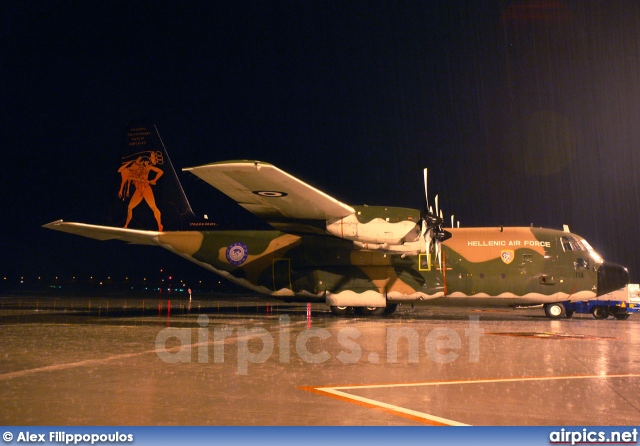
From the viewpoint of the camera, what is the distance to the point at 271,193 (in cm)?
2045

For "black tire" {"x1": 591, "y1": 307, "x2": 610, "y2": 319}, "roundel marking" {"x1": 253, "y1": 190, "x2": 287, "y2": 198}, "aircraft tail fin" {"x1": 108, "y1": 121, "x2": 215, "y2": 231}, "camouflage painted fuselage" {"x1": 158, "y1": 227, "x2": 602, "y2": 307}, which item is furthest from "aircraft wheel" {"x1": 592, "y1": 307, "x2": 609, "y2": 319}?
"aircraft tail fin" {"x1": 108, "y1": 121, "x2": 215, "y2": 231}

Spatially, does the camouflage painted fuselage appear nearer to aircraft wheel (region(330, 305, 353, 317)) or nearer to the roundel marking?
aircraft wheel (region(330, 305, 353, 317))

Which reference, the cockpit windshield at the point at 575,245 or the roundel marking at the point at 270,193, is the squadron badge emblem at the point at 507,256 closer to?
the cockpit windshield at the point at 575,245

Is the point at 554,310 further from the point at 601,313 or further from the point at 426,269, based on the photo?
the point at 426,269

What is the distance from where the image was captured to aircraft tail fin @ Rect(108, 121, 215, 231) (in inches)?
1037

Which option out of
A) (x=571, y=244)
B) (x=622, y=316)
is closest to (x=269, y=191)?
(x=571, y=244)

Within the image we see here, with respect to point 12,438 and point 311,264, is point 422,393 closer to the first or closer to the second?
point 12,438

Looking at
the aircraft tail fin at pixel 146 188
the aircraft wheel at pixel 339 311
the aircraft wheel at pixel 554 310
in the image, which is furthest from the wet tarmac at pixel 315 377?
the aircraft tail fin at pixel 146 188

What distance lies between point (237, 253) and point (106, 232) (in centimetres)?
549

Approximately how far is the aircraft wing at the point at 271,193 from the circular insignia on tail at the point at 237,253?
2340 millimetres

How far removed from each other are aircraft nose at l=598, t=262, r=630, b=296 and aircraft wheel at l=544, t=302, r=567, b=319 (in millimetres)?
1920

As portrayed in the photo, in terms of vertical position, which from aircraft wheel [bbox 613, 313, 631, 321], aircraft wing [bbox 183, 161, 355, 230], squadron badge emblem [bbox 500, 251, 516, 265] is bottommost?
aircraft wheel [bbox 613, 313, 631, 321]

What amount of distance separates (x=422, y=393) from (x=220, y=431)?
3275mm

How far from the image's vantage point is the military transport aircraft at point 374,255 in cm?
2200
